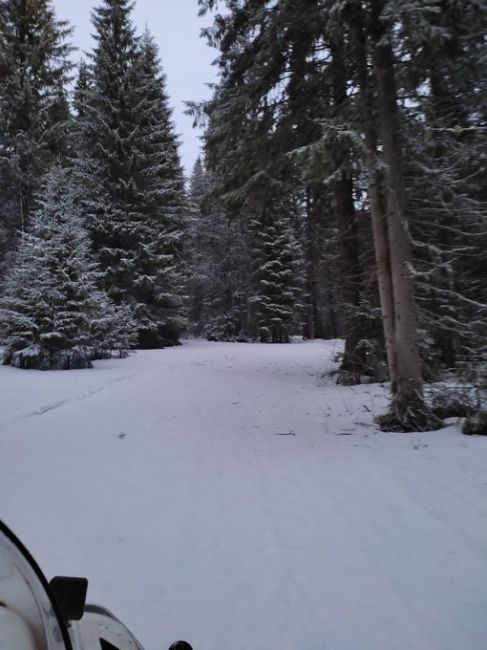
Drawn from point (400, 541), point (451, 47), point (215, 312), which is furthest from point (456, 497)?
point (215, 312)

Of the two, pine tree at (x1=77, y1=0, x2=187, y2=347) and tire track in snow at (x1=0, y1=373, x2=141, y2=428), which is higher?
pine tree at (x1=77, y1=0, x2=187, y2=347)

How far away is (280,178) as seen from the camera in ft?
31.1

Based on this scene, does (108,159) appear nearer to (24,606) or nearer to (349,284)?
(349,284)

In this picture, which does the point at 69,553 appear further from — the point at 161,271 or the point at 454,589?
the point at 161,271

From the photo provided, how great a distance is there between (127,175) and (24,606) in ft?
74.9

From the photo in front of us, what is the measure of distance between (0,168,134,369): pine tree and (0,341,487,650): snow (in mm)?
5839

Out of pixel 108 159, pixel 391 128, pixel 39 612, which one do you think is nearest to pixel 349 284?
pixel 391 128

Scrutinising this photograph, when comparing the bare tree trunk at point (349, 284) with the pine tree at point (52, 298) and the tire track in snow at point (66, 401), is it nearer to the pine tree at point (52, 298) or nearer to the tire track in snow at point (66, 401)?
the tire track in snow at point (66, 401)

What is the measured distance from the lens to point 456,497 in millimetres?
3430

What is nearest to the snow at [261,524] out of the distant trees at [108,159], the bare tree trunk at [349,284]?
the bare tree trunk at [349,284]

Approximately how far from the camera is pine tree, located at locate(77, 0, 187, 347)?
66.2 feet

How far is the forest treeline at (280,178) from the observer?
5.70m

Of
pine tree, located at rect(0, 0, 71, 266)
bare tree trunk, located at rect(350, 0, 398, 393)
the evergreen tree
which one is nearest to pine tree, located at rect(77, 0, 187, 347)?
pine tree, located at rect(0, 0, 71, 266)

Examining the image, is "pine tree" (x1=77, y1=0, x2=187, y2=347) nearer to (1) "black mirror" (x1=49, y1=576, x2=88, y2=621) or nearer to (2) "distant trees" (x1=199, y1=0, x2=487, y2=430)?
(2) "distant trees" (x1=199, y1=0, x2=487, y2=430)
